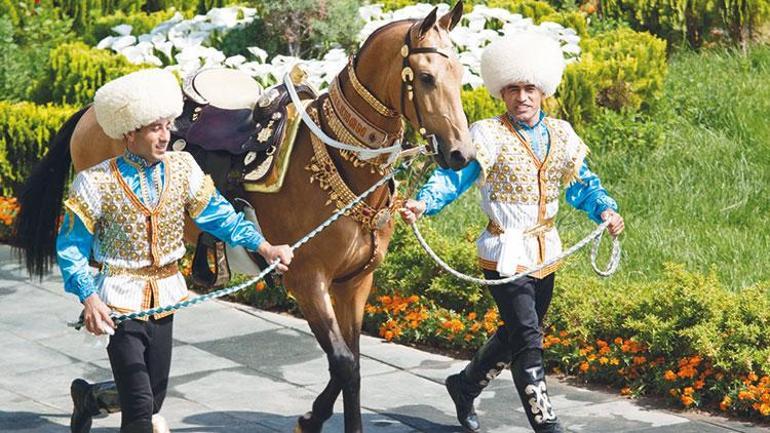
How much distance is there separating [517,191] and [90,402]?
210 centimetres

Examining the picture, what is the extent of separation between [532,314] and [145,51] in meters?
6.77

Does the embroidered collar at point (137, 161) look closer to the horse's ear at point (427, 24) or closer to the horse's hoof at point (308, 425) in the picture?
the horse's ear at point (427, 24)

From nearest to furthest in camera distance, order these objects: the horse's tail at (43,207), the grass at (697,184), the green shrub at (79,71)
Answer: the horse's tail at (43,207) < the grass at (697,184) < the green shrub at (79,71)

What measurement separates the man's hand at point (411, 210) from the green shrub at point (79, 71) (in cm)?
601

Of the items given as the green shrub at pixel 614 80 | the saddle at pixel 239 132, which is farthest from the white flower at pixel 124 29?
the saddle at pixel 239 132

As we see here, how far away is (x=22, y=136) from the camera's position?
11.5m

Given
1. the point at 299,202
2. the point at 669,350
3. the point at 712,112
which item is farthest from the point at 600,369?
the point at 712,112

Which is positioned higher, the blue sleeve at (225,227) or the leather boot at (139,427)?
the blue sleeve at (225,227)

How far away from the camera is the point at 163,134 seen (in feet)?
19.0

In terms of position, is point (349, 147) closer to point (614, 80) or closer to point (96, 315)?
point (96, 315)

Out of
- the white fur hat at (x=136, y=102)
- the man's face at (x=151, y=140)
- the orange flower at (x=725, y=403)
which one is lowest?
the orange flower at (x=725, y=403)

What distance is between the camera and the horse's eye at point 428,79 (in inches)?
236

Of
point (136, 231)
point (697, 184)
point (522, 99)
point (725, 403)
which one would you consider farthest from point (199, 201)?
point (697, 184)

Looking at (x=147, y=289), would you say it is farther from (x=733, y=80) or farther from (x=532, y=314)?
(x=733, y=80)
